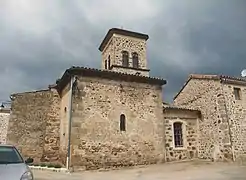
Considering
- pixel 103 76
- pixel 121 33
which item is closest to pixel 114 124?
pixel 103 76

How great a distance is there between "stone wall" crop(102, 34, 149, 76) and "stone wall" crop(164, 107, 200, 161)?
5555 millimetres

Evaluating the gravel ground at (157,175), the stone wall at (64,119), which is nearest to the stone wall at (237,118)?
the gravel ground at (157,175)

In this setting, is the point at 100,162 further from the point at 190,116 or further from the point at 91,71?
the point at 190,116

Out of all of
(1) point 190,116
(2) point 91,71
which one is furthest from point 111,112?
(1) point 190,116

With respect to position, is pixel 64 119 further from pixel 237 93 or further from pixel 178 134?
pixel 237 93

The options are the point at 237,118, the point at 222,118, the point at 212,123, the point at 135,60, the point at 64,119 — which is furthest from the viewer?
the point at 135,60

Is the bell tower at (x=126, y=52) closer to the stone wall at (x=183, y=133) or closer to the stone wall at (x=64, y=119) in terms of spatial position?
the stone wall at (x=183, y=133)

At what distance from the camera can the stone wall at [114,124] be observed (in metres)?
13.6

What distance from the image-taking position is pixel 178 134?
56.0 ft

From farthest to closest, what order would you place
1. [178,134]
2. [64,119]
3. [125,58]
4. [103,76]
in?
[125,58]
[178,134]
[64,119]
[103,76]

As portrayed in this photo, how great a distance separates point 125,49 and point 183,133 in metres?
9.28

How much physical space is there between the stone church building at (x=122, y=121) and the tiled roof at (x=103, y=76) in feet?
0.19

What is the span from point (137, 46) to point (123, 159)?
39.3ft

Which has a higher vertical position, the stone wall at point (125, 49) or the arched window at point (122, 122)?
the stone wall at point (125, 49)
